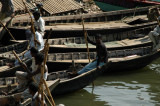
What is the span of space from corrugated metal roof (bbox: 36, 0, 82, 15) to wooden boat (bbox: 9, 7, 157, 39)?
1.73 meters

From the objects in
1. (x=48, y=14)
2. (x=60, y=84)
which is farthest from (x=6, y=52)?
(x=48, y=14)

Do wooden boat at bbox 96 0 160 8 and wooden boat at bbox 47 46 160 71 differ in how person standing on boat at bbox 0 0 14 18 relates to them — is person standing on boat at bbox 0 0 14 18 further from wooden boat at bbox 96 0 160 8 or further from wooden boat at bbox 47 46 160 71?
wooden boat at bbox 96 0 160 8

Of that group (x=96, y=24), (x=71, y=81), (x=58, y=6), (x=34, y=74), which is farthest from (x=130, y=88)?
(x=58, y=6)

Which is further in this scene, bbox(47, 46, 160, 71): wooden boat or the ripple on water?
bbox(47, 46, 160, 71): wooden boat

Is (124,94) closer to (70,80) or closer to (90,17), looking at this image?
(70,80)

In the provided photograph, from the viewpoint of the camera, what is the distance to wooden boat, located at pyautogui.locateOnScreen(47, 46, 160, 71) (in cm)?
1341

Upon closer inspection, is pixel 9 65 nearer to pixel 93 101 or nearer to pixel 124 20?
pixel 93 101

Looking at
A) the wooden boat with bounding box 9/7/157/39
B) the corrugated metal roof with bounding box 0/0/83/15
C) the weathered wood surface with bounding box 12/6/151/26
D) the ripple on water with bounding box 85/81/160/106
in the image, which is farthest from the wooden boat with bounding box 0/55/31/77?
the corrugated metal roof with bounding box 0/0/83/15

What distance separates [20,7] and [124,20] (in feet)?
16.1

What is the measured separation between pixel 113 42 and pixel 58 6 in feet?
14.6

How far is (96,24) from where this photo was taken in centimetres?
1773

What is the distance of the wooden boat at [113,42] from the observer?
47.2 feet

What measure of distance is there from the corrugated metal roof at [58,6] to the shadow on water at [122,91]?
19.2ft

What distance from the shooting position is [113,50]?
14.8 metres
